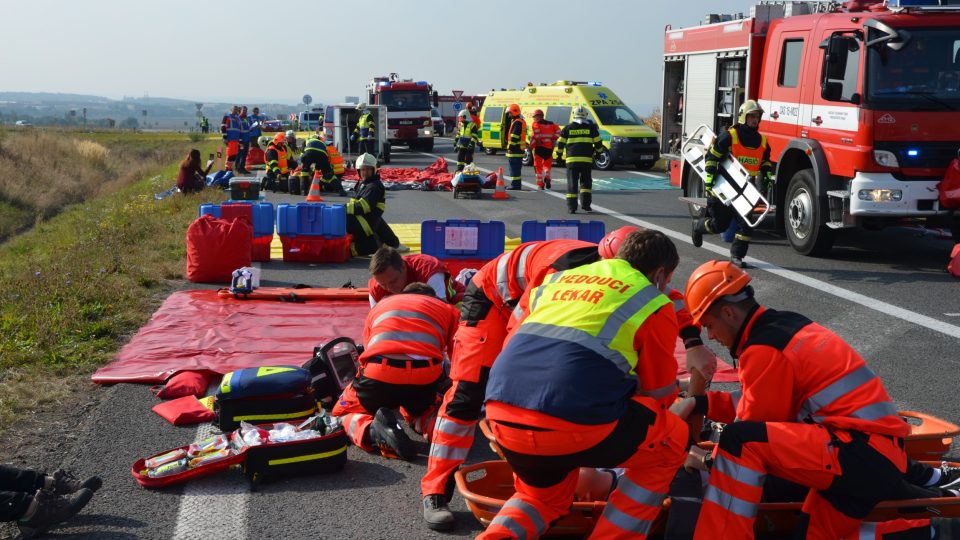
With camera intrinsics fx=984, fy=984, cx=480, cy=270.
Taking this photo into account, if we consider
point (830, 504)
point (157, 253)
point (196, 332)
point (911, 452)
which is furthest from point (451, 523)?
point (157, 253)

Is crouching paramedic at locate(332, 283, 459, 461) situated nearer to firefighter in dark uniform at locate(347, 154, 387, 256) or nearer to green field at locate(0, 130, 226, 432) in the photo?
green field at locate(0, 130, 226, 432)

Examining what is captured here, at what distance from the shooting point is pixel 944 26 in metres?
11.2

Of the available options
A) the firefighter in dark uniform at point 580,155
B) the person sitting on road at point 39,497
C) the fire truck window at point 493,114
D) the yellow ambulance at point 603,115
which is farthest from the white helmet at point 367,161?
the fire truck window at point 493,114

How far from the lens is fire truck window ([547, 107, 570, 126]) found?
2844 centimetres

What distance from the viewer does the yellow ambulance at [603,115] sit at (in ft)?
86.7

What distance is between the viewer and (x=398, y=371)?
568 centimetres

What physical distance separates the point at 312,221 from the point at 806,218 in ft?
20.6

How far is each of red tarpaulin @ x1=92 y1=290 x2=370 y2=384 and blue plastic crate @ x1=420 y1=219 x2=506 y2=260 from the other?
1382 mm

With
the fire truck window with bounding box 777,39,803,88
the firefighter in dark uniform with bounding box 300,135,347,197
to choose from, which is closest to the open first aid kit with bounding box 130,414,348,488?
the fire truck window with bounding box 777,39,803,88

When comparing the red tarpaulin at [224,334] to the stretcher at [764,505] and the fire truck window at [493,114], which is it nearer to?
the stretcher at [764,505]

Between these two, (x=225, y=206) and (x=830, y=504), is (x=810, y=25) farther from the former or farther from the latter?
(x=830, y=504)

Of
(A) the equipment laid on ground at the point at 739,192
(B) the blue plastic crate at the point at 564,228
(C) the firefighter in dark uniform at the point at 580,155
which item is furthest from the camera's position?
(C) the firefighter in dark uniform at the point at 580,155

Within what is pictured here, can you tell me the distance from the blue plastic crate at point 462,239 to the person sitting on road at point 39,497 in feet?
20.4

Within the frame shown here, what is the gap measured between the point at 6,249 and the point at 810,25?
1605 centimetres
